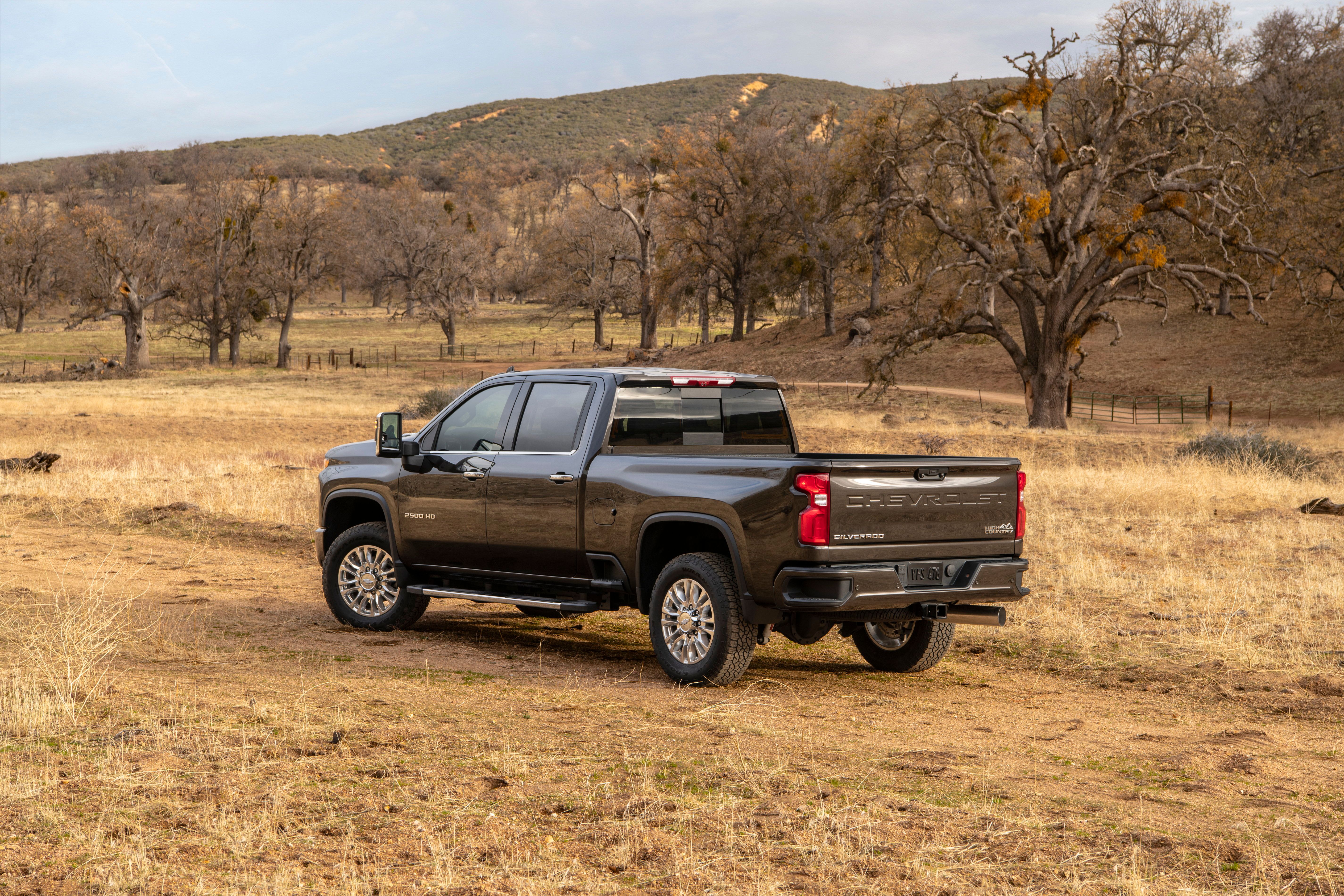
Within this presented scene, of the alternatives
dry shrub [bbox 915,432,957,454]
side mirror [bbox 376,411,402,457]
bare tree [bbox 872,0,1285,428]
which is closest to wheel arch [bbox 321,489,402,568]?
side mirror [bbox 376,411,402,457]

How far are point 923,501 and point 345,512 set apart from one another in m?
5.28

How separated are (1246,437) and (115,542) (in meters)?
20.6

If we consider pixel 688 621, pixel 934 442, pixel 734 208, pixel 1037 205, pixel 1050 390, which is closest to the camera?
pixel 688 621

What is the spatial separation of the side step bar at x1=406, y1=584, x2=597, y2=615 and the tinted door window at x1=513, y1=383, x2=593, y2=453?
3.46 feet

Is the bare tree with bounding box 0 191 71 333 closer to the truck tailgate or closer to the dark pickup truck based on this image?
the dark pickup truck

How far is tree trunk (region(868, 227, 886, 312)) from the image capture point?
6000 cm

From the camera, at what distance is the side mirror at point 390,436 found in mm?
9492

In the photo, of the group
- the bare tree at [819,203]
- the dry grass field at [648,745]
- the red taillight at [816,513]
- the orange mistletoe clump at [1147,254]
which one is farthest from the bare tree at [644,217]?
the red taillight at [816,513]

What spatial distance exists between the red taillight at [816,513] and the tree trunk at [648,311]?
202 ft

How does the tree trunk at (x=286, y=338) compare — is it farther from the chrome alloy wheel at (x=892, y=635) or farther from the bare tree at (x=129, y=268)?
the chrome alloy wheel at (x=892, y=635)

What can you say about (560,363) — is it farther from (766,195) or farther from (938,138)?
(938,138)

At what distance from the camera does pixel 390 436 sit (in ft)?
31.3

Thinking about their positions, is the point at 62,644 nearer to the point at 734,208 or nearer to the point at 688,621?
the point at 688,621

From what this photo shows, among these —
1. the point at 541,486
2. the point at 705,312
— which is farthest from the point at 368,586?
the point at 705,312
